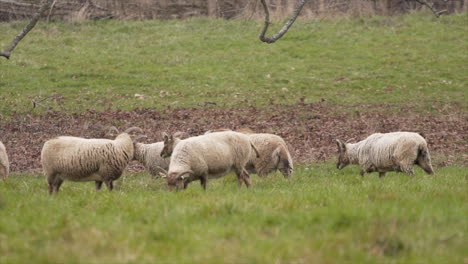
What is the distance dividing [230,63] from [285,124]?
897 cm

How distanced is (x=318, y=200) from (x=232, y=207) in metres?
1.27

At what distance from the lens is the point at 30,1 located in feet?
114

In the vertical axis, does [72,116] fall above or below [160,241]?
below

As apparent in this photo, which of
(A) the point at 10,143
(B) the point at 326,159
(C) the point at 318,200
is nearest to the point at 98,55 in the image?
(A) the point at 10,143

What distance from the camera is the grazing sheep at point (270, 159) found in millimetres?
13359

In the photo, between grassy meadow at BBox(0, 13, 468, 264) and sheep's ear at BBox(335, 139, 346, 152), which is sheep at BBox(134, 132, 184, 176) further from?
sheep's ear at BBox(335, 139, 346, 152)

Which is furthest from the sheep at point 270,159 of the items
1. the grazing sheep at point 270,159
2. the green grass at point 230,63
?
the green grass at point 230,63

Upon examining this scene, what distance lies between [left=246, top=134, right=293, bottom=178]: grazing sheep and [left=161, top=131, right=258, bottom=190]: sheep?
6.56 ft

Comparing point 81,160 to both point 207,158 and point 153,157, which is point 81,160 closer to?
point 207,158

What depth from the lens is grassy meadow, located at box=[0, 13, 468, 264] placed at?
19.1 feet

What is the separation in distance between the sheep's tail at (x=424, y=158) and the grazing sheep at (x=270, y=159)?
2.64 m

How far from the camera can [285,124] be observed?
20188 millimetres

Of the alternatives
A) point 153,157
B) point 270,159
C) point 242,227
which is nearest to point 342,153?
point 270,159

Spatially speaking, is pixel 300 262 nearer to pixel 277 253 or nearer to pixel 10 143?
pixel 277 253
